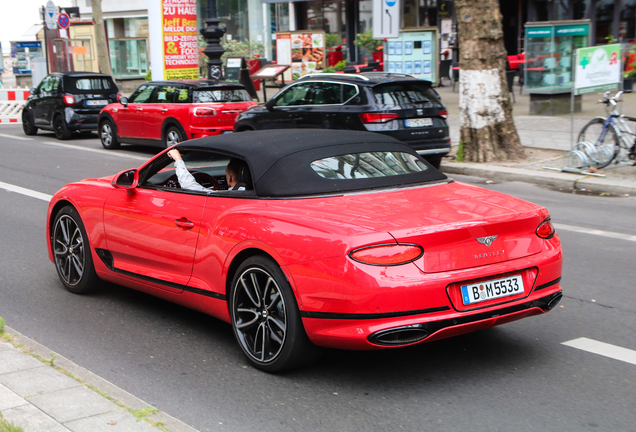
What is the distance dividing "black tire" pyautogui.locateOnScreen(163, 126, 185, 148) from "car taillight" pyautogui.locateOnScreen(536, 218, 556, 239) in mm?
11469

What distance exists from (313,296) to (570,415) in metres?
1.40

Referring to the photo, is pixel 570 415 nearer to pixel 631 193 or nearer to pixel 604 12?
pixel 631 193

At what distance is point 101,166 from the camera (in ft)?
46.5

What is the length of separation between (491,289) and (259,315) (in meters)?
1.31

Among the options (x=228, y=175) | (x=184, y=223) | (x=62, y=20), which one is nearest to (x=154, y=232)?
(x=184, y=223)

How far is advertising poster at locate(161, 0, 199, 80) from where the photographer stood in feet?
75.1

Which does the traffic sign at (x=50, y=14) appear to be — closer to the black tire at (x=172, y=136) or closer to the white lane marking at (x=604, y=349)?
the black tire at (x=172, y=136)

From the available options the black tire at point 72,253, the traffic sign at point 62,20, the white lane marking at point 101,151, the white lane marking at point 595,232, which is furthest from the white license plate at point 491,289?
the traffic sign at point 62,20

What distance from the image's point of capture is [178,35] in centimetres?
2302

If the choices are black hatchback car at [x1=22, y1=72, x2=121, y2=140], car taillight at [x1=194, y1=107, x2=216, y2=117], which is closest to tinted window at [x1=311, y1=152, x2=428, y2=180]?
car taillight at [x1=194, y1=107, x2=216, y2=117]

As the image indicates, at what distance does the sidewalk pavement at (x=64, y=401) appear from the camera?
340 cm

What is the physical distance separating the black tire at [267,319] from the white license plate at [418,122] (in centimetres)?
823

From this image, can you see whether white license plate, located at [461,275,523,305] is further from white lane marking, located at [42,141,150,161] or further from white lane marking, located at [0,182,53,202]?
white lane marking, located at [42,141,150,161]

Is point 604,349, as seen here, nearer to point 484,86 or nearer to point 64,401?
point 64,401
